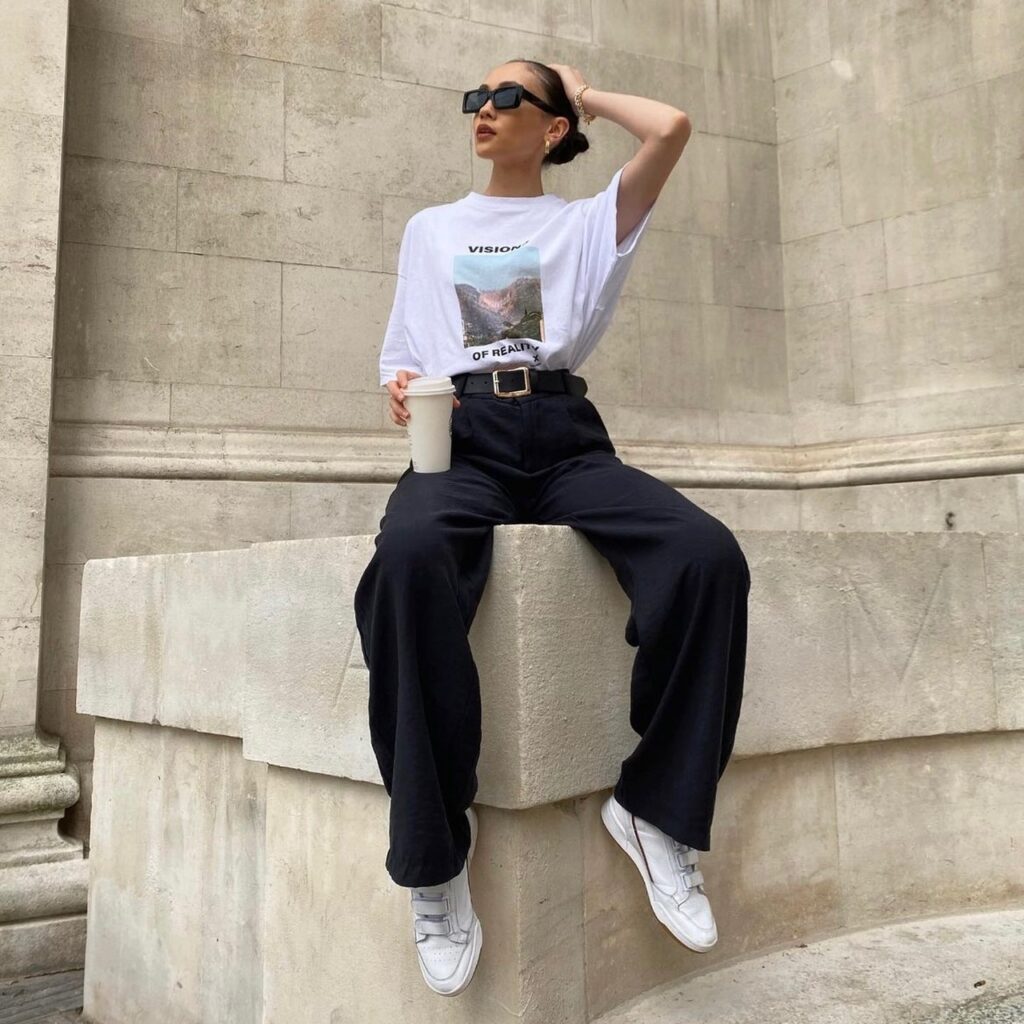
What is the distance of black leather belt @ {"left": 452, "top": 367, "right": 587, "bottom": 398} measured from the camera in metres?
2.59

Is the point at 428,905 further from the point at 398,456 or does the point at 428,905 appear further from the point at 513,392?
the point at 398,456

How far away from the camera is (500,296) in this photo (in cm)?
272

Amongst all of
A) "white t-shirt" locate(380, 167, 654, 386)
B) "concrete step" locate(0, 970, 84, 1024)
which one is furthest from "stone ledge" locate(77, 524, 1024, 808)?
"concrete step" locate(0, 970, 84, 1024)

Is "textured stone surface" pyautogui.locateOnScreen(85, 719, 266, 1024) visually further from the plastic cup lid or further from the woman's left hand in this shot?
the woman's left hand

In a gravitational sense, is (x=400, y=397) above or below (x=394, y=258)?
below

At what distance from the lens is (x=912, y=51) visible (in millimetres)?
6180

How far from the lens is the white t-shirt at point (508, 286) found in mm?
2699

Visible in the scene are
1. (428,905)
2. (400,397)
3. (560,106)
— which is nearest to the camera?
(428,905)

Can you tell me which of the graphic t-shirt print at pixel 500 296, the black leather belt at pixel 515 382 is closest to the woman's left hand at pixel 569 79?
the graphic t-shirt print at pixel 500 296

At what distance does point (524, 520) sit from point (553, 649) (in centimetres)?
37

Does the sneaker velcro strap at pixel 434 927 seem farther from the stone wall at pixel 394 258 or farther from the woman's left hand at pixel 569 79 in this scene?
the stone wall at pixel 394 258

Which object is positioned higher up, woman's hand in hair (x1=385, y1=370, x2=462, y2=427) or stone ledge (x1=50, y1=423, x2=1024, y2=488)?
stone ledge (x1=50, y1=423, x2=1024, y2=488)

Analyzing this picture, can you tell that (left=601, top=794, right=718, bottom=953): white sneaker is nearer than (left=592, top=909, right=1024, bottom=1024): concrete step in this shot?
Yes

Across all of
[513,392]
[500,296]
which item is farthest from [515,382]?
[500,296]
